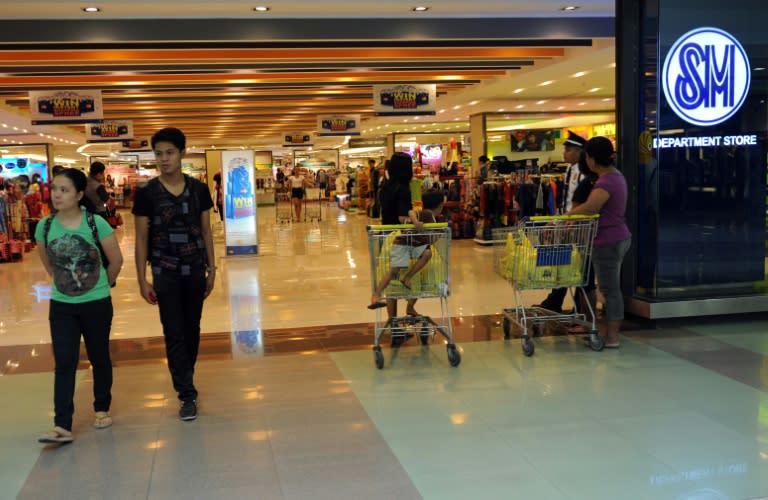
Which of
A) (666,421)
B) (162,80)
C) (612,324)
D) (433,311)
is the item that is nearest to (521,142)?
(162,80)

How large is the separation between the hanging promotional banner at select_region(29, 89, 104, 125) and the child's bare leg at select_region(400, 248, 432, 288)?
1075 cm

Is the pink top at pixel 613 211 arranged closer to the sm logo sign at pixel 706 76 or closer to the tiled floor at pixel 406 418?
the tiled floor at pixel 406 418

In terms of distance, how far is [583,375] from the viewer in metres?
5.09

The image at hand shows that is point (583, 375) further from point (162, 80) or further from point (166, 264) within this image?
point (162, 80)

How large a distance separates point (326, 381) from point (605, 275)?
7.53 feet

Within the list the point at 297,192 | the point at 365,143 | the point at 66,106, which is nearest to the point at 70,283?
the point at 66,106

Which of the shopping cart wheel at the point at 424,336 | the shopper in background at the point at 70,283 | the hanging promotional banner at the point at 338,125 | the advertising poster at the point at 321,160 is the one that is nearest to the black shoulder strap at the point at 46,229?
the shopper in background at the point at 70,283

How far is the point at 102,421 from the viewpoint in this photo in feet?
14.0

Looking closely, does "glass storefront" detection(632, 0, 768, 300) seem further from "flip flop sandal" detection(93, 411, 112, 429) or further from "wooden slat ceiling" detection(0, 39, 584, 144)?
"wooden slat ceiling" detection(0, 39, 584, 144)

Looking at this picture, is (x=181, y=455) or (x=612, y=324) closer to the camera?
(x=181, y=455)

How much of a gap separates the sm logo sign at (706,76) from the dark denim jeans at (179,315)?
4.35 metres

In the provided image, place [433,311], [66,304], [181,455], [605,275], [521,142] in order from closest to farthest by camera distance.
Result: [181,455], [66,304], [605,275], [433,311], [521,142]

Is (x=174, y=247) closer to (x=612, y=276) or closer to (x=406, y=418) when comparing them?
(x=406, y=418)

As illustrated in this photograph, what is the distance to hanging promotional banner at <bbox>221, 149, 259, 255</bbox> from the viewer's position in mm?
13711
